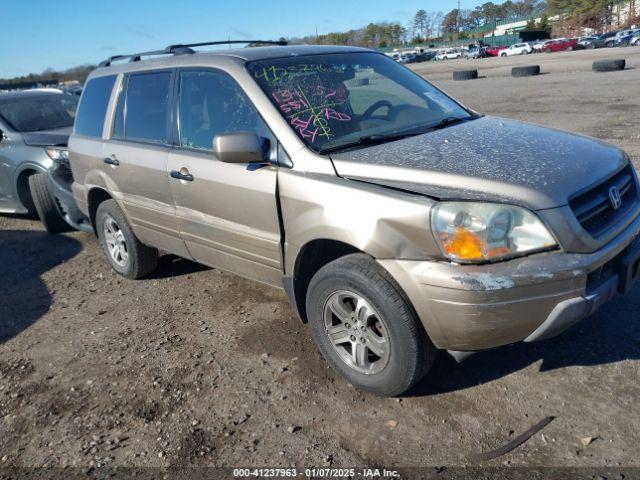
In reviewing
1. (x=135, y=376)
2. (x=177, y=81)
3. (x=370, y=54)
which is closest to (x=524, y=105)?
(x=370, y=54)

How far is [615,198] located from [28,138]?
6667 millimetres

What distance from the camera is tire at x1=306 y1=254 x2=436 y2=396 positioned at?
2791 mm

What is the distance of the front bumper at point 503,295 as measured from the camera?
2.52 meters

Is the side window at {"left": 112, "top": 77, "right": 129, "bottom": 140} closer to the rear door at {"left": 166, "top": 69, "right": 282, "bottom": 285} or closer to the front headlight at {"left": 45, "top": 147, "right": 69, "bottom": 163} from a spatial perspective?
the rear door at {"left": 166, "top": 69, "right": 282, "bottom": 285}

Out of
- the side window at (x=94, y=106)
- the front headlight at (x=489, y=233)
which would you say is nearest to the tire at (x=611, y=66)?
the side window at (x=94, y=106)

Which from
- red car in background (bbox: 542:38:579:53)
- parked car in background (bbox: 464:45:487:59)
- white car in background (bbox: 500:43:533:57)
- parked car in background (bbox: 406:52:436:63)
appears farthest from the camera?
parked car in background (bbox: 406:52:436:63)

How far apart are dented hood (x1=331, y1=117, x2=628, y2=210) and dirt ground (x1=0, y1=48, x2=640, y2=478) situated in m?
1.12

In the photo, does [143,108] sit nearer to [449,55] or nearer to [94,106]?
[94,106]

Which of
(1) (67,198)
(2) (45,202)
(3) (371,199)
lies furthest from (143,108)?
(2) (45,202)

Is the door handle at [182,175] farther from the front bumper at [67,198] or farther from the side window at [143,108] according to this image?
A: the front bumper at [67,198]

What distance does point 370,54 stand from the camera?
439cm

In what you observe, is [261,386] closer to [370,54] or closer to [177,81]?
[177,81]

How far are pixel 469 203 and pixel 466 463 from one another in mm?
1207

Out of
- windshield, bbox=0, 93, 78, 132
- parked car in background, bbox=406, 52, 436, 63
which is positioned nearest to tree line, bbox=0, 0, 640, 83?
parked car in background, bbox=406, 52, 436, 63
